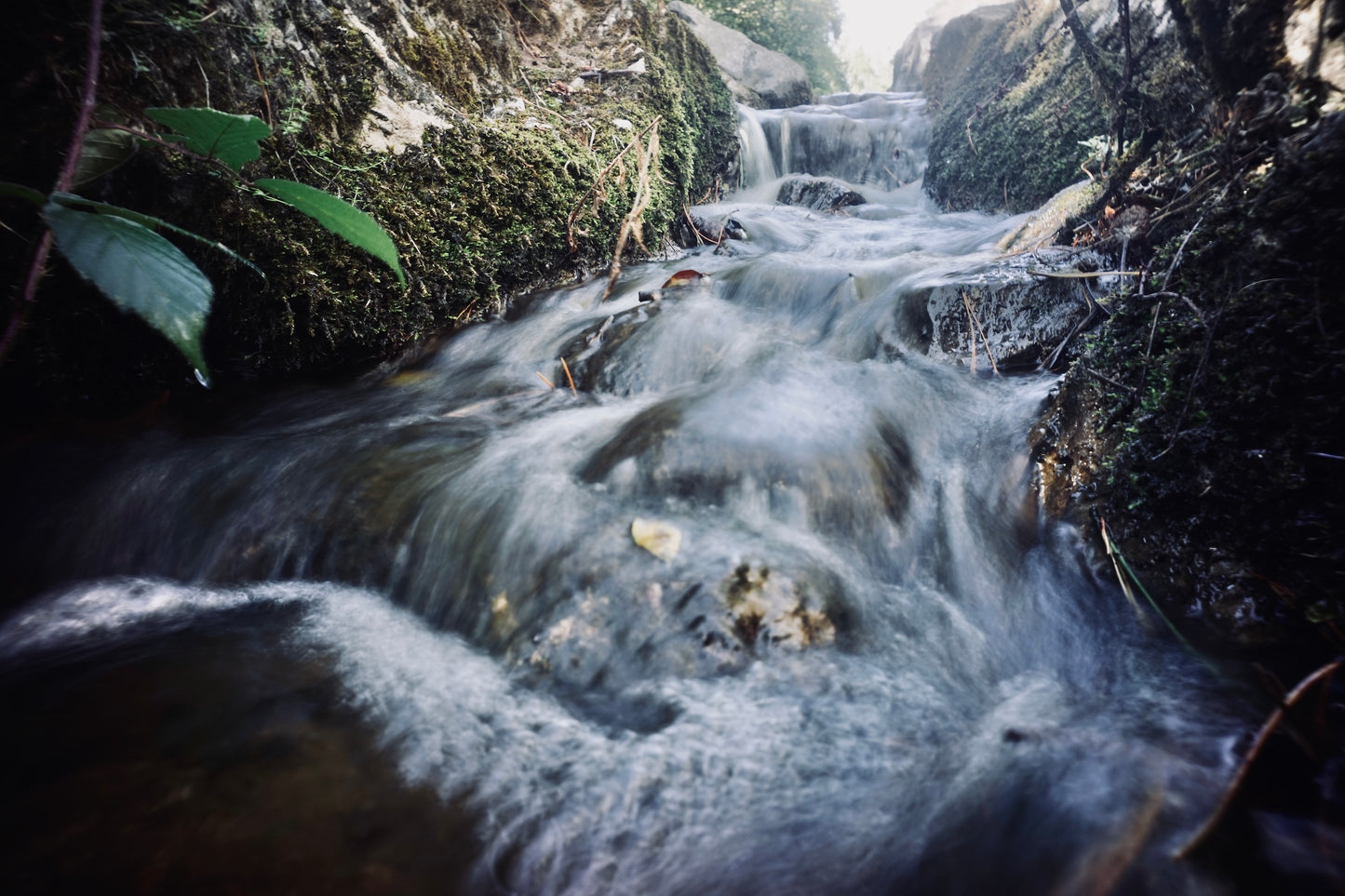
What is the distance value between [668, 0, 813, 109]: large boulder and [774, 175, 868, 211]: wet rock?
5.43 m

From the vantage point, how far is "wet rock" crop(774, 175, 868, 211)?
7863 mm

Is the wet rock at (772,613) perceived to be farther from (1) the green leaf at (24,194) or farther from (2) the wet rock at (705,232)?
(2) the wet rock at (705,232)

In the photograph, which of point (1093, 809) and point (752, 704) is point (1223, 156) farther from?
point (752, 704)

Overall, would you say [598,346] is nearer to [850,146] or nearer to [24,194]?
[24,194]

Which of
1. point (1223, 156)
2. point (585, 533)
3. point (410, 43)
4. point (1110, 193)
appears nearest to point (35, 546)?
point (585, 533)

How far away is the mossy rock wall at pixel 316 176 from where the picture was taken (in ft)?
8.21

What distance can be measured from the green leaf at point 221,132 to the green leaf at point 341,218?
0.20 metres

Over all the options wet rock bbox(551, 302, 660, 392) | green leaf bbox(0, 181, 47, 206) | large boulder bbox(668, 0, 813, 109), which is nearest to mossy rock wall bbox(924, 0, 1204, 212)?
wet rock bbox(551, 302, 660, 392)

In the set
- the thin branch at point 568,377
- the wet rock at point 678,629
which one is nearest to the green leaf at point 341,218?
the wet rock at point 678,629

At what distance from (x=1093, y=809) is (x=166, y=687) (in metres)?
2.23

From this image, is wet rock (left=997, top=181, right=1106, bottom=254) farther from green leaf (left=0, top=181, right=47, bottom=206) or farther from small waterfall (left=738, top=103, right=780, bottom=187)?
small waterfall (left=738, top=103, right=780, bottom=187)

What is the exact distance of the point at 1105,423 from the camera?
213 centimetres

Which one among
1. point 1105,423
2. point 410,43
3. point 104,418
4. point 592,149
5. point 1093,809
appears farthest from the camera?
point 592,149

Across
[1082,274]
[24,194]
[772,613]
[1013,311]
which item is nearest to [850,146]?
[1013,311]
